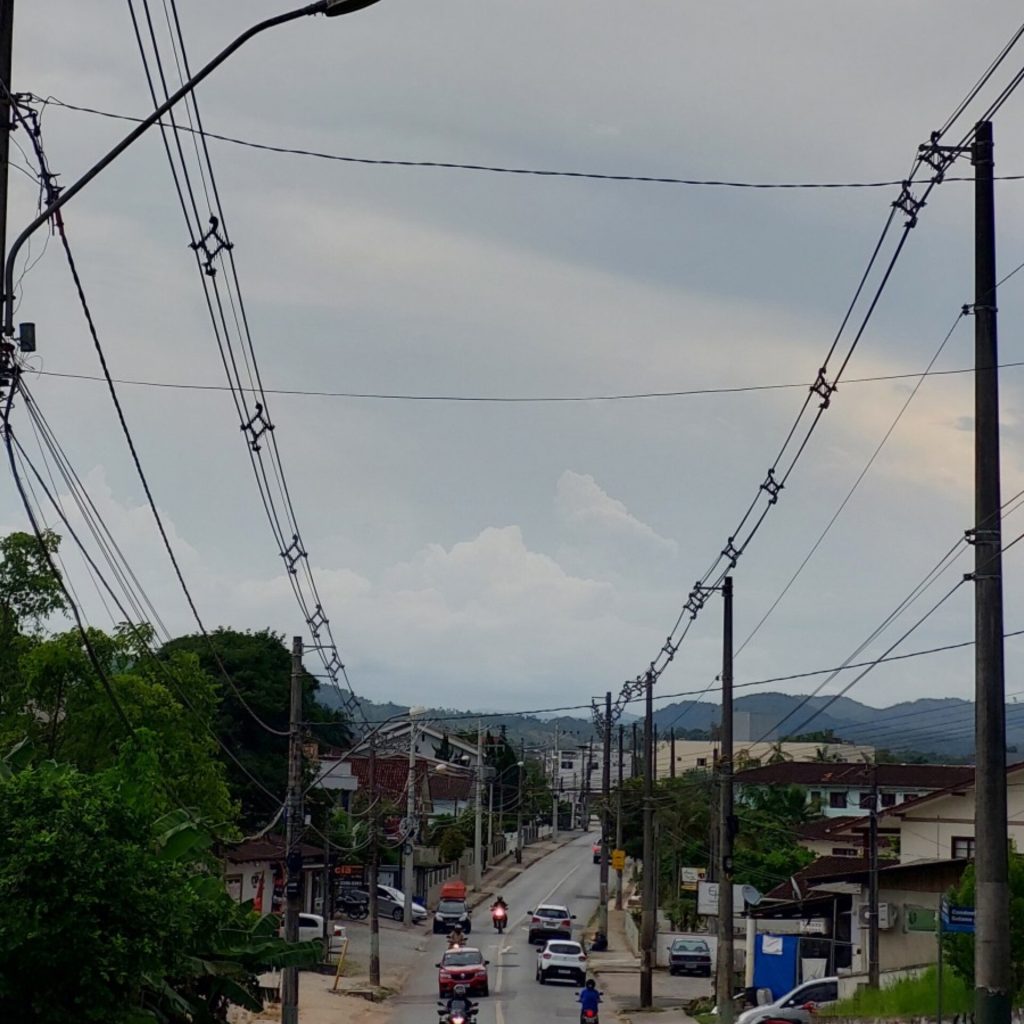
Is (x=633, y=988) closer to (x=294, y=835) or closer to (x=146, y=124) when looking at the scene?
(x=294, y=835)

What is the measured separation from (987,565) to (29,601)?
82.8ft

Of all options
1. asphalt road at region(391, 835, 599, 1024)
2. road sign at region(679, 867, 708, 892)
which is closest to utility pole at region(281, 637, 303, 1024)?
asphalt road at region(391, 835, 599, 1024)

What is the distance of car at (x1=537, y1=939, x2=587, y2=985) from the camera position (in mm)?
56344

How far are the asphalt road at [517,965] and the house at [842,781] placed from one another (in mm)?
12537

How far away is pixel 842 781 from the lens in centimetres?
10950

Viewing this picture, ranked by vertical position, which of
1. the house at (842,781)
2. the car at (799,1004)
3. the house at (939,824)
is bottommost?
the car at (799,1004)

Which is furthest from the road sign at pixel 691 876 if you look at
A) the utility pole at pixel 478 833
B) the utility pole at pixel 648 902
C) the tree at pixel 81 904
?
the tree at pixel 81 904

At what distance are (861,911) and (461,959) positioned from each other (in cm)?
1236

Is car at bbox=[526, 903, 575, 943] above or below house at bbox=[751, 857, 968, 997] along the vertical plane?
below

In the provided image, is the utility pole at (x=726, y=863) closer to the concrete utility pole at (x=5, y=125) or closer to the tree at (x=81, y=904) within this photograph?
the tree at (x=81, y=904)

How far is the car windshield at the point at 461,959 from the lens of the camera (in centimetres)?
5038

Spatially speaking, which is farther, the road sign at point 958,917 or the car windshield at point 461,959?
the car windshield at point 461,959

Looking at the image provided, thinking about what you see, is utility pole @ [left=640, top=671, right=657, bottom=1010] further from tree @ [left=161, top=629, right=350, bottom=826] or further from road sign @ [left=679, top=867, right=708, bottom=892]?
tree @ [left=161, top=629, right=350, bottom=826]

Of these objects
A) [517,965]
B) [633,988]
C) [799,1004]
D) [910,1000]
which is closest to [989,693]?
[910,1000]
